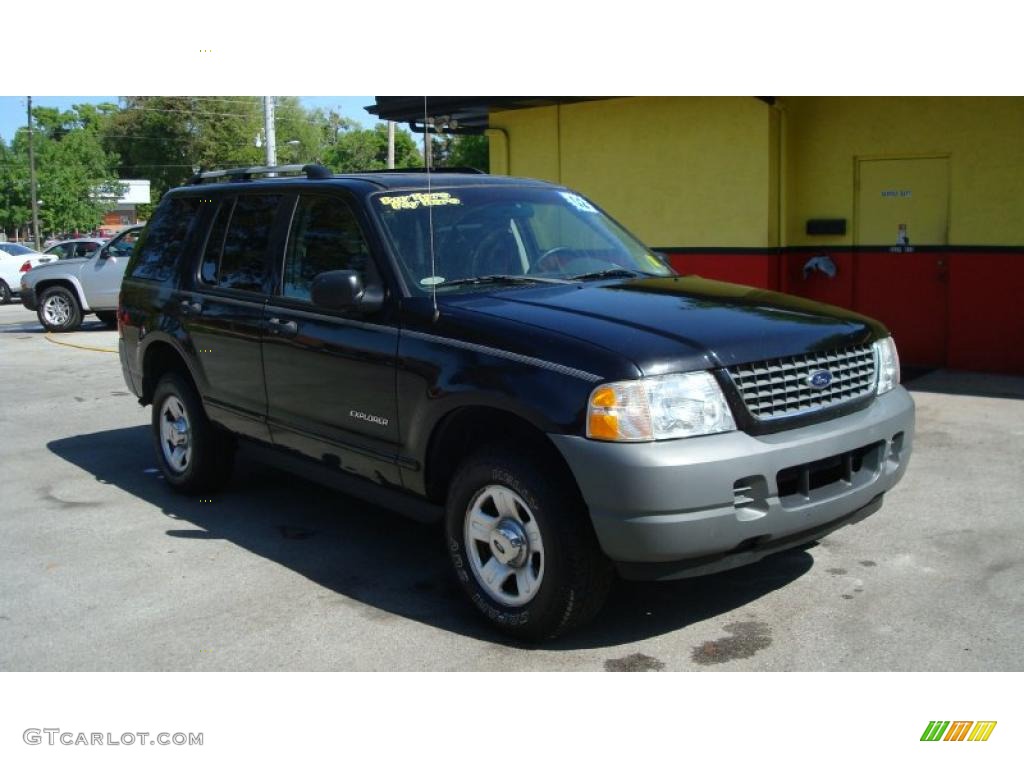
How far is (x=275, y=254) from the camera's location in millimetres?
5656

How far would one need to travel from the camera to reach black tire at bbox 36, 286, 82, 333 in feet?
60.5

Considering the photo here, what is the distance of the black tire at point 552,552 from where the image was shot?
13.1ft

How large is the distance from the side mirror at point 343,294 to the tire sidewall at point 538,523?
939mm

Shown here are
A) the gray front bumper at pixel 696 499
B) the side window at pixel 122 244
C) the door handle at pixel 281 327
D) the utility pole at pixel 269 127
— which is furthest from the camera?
the side window at pixel 122 244

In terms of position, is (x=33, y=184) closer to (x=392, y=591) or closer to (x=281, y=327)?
(x=281, y=327)

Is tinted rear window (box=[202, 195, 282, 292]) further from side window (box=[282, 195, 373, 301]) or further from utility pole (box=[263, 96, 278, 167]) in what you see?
utility pole (box=[263, 96, 278, 167])

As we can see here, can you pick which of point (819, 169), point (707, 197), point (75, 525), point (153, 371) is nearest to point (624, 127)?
point (707, 197)

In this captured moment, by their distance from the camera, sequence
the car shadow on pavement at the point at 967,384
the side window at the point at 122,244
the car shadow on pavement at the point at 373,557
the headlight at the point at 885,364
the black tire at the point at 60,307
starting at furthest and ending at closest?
the side window at the point at 122,244
the black tire at the point at 60,307
the car shadow on pavement at the point at 967,384
the headlight at the point at 885,364
the car shadow on pavement at the point at 373,557

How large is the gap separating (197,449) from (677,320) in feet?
11.4

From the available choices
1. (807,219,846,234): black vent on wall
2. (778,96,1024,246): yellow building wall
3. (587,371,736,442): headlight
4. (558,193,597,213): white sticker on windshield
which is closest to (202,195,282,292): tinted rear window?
(558,193,597,213): white sticker on windshield

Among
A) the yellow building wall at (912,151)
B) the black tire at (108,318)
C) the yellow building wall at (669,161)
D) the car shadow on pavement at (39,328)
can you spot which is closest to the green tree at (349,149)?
the yellow building wall at (669,161)

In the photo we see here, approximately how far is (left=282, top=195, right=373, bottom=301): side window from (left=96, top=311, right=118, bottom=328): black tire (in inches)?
581

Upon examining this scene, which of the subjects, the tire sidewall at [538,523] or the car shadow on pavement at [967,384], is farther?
the car shadow on pavement at [967,384]

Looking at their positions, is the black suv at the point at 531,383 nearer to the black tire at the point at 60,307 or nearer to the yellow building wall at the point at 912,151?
the yellow building wall at the point at 912,151
